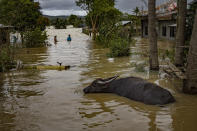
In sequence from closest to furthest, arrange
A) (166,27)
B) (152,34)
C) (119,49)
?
1. (152,34)
2. (119,49)
3. (166,27)

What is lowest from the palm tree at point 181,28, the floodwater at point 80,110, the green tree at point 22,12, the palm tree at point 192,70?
the floodwater at point 80,110

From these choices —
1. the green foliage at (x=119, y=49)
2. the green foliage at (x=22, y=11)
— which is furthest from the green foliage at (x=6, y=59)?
the green foliage at (x=22, y=11)

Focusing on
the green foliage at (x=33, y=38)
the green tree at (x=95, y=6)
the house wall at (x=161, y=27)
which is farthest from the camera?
the green tree at (x=95, y=6)

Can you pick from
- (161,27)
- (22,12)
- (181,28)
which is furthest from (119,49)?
(22,12)

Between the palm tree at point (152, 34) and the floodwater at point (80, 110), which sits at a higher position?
the palm tree at point (152, 34)

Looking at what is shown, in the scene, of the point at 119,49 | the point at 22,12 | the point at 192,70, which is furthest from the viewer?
the point at 22,12

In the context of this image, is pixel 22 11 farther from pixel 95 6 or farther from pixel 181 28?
pixel 181 28

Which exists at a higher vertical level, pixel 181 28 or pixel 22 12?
pixel 22 12

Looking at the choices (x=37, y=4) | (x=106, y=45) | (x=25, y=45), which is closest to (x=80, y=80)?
(x=106, y=45)

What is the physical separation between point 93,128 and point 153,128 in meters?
1.28

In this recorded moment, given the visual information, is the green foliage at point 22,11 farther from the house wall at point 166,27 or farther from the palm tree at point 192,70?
the palm tree at point 192,70

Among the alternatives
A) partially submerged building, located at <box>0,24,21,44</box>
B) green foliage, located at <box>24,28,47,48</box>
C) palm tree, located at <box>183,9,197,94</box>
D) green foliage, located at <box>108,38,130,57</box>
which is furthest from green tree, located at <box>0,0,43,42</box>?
palm tree, located at <box>183,9,197,94</box>

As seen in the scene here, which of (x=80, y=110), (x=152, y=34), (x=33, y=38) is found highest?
(x=33, y=38)

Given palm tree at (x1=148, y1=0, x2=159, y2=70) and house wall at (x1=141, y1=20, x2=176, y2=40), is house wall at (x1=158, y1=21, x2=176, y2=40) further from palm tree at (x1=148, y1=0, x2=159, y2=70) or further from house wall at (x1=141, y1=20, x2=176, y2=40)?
palm tree at (x1=148, y1=0, x2=159, y2=70)
